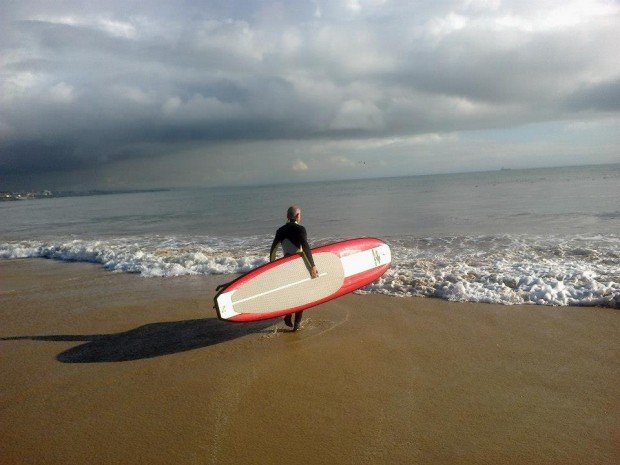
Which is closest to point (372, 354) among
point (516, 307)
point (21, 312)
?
point (516, 307)

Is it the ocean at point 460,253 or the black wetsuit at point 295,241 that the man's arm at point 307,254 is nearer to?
the black wetsuit at point 295,241

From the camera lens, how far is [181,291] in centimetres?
852

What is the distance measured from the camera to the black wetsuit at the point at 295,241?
5664mm

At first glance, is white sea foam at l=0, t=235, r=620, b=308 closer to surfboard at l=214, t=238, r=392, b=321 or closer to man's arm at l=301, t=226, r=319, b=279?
surfboard at l=214, t=238, r=392, b=321

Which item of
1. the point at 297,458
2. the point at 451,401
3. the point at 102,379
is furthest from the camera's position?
the point at 102,379

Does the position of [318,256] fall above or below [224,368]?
above

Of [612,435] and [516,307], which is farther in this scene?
[516,307]

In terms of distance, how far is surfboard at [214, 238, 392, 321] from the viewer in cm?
573

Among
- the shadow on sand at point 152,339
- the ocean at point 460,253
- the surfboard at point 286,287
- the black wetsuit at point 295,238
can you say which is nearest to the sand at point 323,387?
the shadow on sand at point 152,339

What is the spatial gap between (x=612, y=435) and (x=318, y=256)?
435 cm

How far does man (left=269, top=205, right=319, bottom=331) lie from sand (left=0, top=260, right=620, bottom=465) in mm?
822

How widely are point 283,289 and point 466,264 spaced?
5.51m

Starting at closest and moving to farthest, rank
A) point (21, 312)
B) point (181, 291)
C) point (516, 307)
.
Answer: point (516, 307) → point (21, 312) → point (181, 291)

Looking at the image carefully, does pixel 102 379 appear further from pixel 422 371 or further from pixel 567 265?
pixel 567 265
